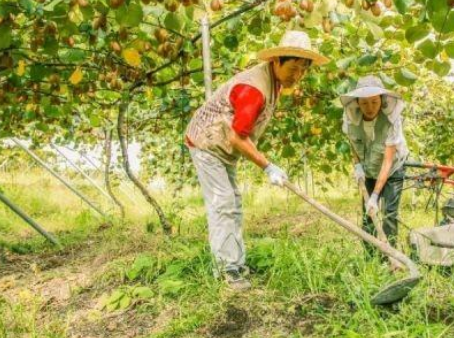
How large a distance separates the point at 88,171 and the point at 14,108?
849 cm

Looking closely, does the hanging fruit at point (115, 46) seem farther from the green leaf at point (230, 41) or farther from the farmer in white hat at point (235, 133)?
the green leaf at point (230, 41)

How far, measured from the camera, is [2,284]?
396 centimetres

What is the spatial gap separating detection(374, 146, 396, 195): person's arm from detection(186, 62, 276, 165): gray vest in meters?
0.90

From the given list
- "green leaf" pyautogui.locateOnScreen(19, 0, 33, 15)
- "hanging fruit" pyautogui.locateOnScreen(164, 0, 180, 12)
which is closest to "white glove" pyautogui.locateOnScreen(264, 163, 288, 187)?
"hanging fruit" pyautogui.locateOnScreen(164, 0, 180, 12)

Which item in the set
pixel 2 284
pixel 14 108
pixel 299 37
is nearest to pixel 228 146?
pixel 299 37

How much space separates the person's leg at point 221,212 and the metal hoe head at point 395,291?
881mm

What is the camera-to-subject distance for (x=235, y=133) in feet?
9.82

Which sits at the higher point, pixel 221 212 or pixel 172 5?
pixel 172 5

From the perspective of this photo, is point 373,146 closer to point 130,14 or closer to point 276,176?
point 276,176

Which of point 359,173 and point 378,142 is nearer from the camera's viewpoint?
point 378,142

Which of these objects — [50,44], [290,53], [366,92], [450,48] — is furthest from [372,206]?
[50,44]

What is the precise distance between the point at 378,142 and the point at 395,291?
5.33 ft

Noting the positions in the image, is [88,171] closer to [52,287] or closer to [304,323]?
[52,287]

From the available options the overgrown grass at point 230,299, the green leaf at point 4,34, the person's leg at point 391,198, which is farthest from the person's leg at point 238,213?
the green leaf at point 4,34
